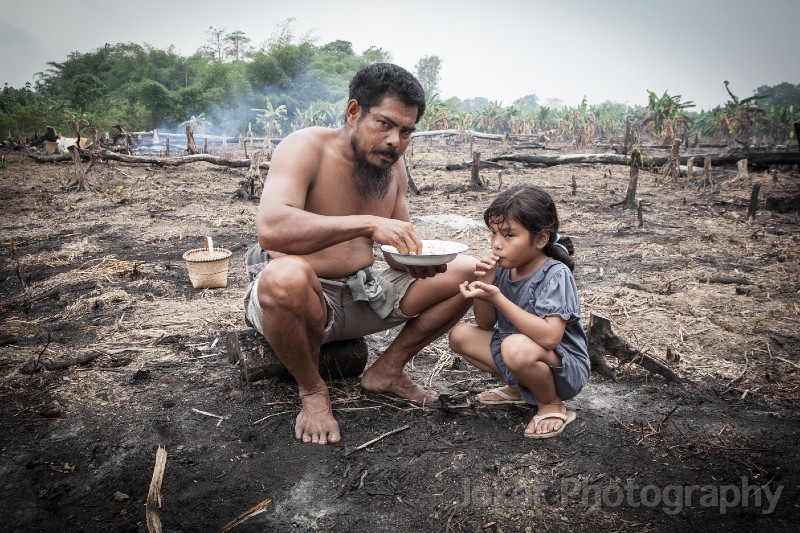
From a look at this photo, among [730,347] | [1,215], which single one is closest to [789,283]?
[730,347]

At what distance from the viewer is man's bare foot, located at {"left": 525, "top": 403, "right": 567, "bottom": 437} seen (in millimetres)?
2316

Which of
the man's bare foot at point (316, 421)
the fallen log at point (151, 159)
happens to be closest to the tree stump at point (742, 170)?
the fallen log at point (151, 159)

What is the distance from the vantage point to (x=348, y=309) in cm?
260

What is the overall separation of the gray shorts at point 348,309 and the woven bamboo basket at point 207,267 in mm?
1936

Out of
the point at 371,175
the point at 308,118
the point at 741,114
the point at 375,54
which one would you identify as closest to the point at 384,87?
the point at 371,175

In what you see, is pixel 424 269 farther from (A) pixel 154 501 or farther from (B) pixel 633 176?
(B) pixel 633 176

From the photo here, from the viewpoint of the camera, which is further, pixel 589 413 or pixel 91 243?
pixel 91 243

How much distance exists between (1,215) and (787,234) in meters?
12.4

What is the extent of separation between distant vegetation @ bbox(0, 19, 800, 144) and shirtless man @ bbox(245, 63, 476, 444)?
22027 mm

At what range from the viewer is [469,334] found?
8.57 feet

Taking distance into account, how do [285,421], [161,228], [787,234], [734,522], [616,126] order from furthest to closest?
1. [616,126]
2. [161,228]
3. [787,234]
4. [285,421]
5. [734,522]

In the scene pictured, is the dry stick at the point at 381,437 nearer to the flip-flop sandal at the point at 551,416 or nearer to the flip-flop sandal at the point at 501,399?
the flip-flop sandal at the point at 501,399

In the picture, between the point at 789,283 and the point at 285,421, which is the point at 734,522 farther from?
the point at 789,283

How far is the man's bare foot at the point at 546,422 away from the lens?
7.60 feet
